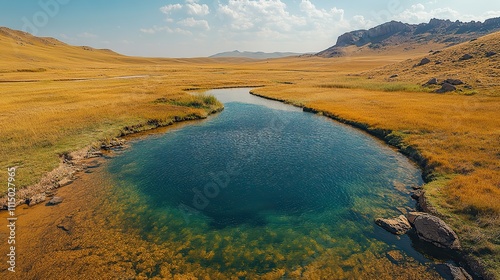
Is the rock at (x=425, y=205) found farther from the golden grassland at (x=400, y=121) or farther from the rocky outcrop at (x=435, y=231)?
the rocky outcrop at (x=435, y=231)

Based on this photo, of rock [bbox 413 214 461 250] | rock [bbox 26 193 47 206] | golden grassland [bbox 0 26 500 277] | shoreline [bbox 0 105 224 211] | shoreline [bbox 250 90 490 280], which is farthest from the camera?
shoreline [bbox 0 105 224 211]

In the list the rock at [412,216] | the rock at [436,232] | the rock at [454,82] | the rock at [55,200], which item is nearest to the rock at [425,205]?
the rock at [412,216]

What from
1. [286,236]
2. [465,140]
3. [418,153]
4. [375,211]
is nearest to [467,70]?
[465,140]

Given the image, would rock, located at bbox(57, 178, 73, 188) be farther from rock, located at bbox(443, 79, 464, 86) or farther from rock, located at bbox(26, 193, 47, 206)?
rock, located at bbox(443, 79, 464, 86)

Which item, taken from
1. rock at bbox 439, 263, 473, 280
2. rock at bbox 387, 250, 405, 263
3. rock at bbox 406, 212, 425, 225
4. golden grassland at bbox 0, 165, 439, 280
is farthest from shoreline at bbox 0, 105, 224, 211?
rock at bbox 439, 263, 473, 280

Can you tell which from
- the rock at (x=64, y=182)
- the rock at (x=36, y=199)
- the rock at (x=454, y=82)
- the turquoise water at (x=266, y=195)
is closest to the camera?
the turquoise water at (x=266, y=195)

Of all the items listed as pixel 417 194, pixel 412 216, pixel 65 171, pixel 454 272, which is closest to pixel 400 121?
pixel 417 194

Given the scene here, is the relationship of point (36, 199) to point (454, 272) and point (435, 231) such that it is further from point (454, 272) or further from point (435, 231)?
point (435, 231)
